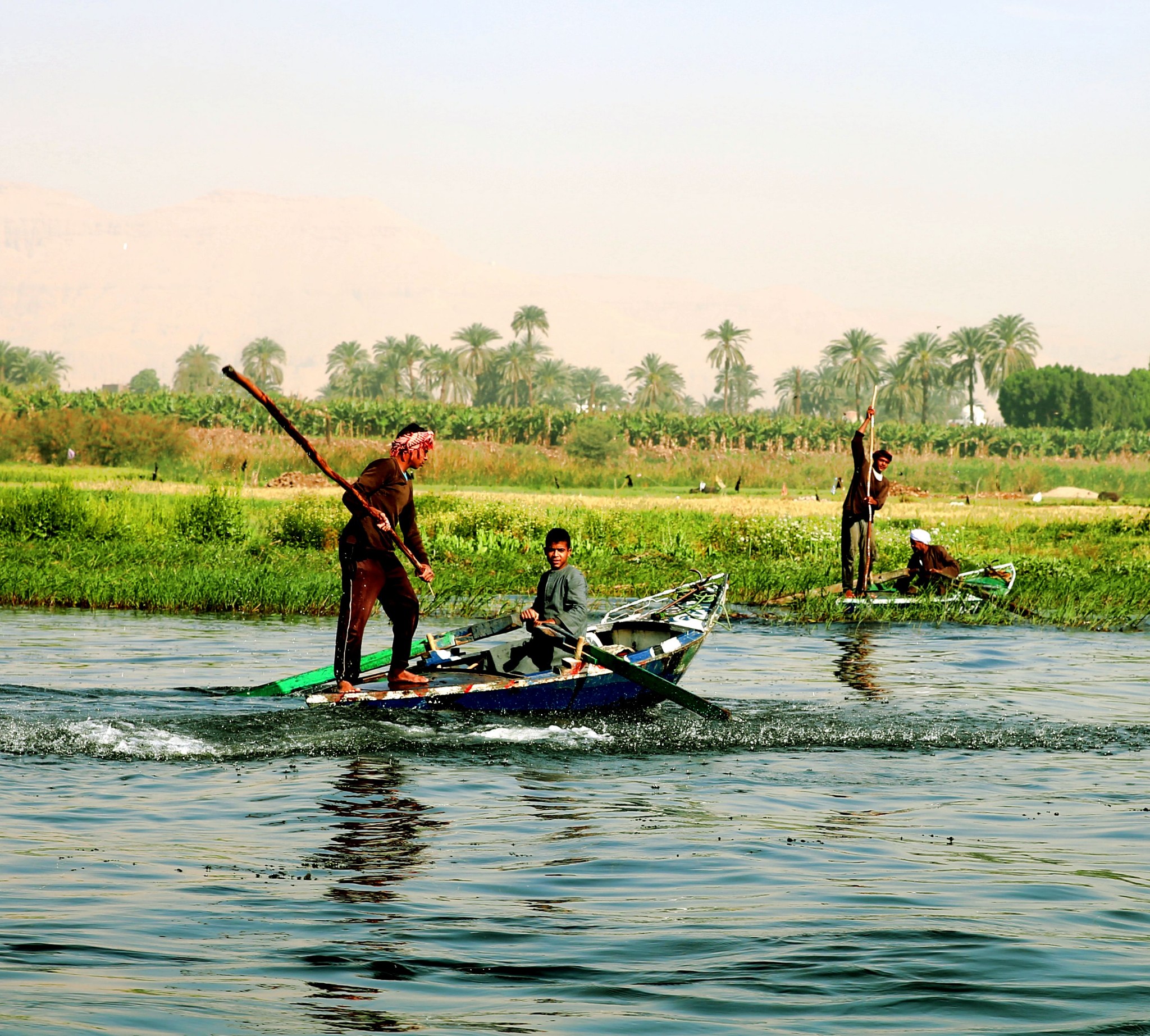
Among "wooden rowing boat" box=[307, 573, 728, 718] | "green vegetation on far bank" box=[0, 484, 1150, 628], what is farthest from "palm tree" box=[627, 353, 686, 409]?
"wooden rowing boat" box=[307, 573, 728, 718]

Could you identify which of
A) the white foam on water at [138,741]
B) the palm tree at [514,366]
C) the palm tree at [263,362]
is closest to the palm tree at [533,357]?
the palm tree at [514,366]

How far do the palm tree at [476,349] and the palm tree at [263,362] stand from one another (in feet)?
75.4

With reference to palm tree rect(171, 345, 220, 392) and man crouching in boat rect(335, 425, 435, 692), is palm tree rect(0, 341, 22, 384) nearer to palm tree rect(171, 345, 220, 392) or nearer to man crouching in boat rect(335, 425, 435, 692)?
palm tree rect(171, 345, 220, 392)

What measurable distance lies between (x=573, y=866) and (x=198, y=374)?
580 feet

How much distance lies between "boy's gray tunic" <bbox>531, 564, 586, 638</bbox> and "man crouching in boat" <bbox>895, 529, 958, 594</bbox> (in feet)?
32.6

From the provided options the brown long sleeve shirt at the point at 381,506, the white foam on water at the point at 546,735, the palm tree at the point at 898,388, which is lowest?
the white foam on water at the point at 546,735

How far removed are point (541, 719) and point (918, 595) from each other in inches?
412

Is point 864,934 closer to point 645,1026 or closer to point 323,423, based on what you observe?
point 645,1026

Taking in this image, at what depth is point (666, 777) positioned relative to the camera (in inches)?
414

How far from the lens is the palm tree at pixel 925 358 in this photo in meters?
134

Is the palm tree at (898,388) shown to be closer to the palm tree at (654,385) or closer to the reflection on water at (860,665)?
the palm tree at (654,385)

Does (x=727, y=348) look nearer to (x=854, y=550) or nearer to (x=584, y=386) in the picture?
(x=584, y=386)

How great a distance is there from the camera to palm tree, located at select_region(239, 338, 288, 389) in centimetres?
16800

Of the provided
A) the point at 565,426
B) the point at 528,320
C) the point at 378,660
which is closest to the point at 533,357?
the point at 528,320
